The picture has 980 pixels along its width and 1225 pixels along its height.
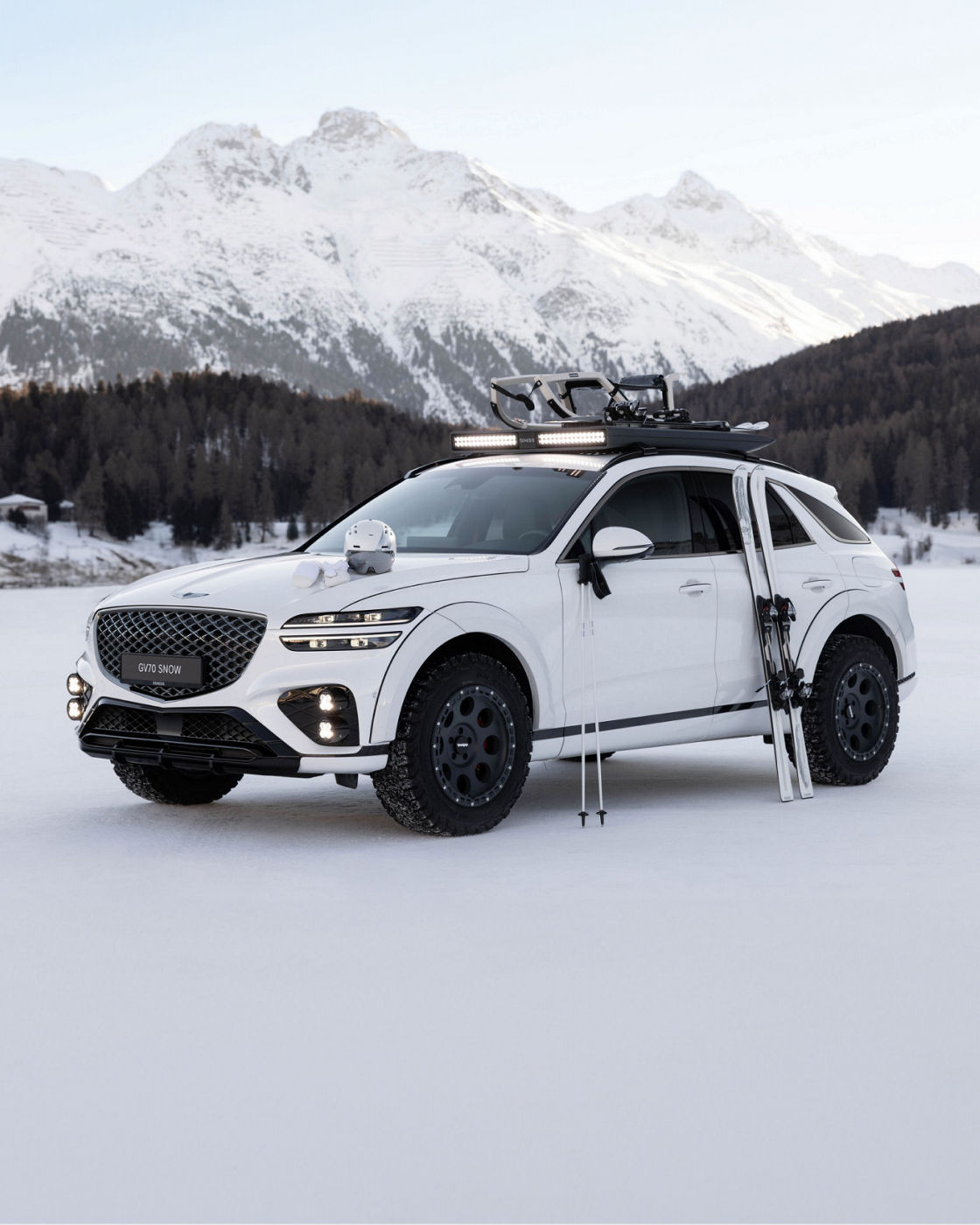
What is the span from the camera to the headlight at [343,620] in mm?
7125

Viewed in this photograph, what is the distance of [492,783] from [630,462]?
194 cm

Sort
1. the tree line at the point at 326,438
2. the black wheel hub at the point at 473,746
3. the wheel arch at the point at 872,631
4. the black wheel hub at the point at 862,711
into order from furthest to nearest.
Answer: the tree line at the point at 326,438, the wheel arch at the point at 872,631, the black wheel hub at the point at 862,711, the black wheel hub at the point at 473,746

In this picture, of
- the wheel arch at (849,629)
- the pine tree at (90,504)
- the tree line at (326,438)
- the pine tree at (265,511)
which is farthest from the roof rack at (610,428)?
the pine tree at (265,511)

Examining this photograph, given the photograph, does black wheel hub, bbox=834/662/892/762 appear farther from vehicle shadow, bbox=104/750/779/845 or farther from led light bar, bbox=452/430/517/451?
led light bar, bbox=452/430/517/451

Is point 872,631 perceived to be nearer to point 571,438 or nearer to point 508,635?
point 571,438

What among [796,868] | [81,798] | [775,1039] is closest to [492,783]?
[796,868]

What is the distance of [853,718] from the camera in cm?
925

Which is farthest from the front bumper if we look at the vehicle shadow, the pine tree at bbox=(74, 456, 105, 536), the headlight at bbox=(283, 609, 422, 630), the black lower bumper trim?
the pine tree at bbox=(74, 456, 105, 536)

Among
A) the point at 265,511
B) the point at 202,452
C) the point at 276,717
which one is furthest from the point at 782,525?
the point at 202,452

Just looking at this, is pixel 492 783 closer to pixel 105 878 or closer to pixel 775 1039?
pixel 105 878

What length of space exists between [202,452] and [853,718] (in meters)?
132

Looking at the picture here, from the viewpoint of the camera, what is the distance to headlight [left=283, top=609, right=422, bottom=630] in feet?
23.4

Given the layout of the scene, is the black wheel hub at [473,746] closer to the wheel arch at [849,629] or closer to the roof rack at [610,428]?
the roof rack at [610,428]

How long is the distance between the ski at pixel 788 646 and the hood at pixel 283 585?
167 cm
